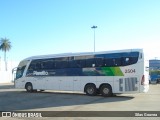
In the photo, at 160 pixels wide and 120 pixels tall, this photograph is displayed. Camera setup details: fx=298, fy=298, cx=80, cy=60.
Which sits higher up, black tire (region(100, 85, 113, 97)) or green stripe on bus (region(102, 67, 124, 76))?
green stripe on bus (region(102, 67, 124, 76))

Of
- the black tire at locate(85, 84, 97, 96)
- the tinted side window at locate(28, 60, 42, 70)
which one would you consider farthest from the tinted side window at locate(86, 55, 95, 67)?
the tinted side window at locate(28, 60, 42, 70)

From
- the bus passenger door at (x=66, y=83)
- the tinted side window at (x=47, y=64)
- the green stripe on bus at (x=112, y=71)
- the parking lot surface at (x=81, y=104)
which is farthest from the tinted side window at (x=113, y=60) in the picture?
the tinted side window at (x=47, y=64)

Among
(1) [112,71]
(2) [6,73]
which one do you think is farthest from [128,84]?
(2) [6,73]

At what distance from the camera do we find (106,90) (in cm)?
2234

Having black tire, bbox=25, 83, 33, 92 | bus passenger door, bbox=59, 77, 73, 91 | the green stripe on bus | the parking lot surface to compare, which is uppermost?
the green stripe on bus

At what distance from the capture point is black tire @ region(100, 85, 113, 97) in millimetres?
22131

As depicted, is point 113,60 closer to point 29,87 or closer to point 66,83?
point 66,83

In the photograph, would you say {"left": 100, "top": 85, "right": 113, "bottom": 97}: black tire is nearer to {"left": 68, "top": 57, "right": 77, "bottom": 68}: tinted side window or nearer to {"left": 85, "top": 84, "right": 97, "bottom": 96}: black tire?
{"left": 85, "top": 84, "right": 97, "bottom": 96}: black tire

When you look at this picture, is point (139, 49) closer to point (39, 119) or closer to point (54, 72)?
point (54, 72)

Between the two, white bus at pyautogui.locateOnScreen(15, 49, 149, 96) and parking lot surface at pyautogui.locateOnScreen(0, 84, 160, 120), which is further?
white bus at pyautogui.locateOnScreen(15, 49, 149, 96)

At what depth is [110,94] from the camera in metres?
22.1

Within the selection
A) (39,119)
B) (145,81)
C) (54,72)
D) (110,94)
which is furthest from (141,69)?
(39,119)

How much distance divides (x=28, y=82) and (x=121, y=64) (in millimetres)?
10032

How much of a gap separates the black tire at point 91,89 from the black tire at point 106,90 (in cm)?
56
